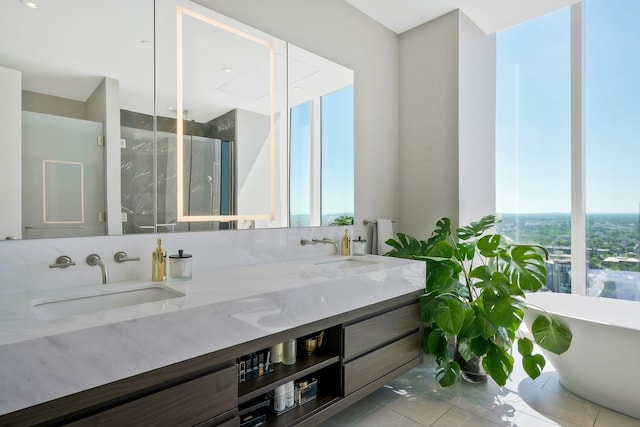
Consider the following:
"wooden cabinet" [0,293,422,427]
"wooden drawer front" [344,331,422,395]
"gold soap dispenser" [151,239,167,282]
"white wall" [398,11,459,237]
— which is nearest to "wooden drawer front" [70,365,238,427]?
"wooden cabinet" [0,293,422,427]

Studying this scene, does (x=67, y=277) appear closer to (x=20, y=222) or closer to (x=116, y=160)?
(x=20, y=222)

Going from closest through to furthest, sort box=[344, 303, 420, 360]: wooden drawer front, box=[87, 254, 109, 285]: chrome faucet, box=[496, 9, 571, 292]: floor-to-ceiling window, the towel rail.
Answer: box=[87, 254, 109, 285]: chrome faucet
box=[344, 303, 420, 360]: wooden drawer front
the towel rail
box=[496, 9, 571, 292]: floor-to-ceiling window

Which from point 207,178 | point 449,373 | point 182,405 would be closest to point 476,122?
point 449,373

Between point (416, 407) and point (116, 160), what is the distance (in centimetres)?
199

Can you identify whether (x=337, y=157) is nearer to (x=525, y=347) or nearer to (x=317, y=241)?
(x=317, y=241)

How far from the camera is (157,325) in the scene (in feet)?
3.20

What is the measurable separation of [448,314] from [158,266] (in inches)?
56.8

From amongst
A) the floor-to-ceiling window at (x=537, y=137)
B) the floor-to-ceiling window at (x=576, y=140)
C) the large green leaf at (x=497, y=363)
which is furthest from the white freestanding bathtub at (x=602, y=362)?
the floor-to-ceiling window at (x=537, y=137)

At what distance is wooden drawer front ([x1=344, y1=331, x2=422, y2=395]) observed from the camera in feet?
5.36

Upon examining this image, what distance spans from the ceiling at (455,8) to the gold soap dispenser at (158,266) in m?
2.14

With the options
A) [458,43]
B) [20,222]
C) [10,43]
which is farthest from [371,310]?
[458,43]

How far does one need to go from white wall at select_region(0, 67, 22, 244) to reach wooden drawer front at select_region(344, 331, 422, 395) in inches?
56.4

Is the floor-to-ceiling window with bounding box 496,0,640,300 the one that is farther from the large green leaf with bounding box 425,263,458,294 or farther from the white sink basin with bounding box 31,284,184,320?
the white sink basin with bounding box 31,284,184,320

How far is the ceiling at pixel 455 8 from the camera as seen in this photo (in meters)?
2.50
